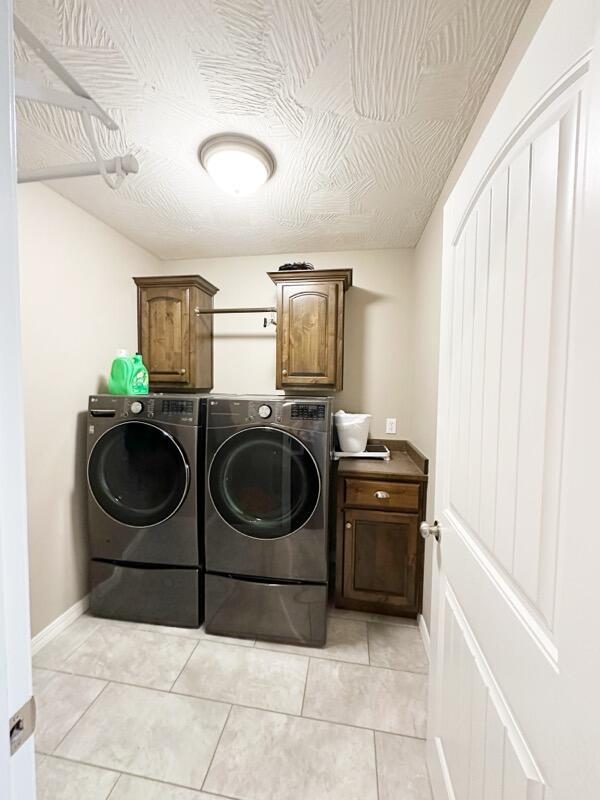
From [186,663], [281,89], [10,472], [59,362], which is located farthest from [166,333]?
[10,472]

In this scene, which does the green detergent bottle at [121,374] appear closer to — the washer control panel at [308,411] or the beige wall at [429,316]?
the washer control panel at [308,411]

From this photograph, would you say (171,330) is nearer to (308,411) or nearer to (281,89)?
(308,411)

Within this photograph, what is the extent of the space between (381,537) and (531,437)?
1.54 meters

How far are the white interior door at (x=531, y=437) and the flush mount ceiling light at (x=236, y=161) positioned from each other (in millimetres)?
990

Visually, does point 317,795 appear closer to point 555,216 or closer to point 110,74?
point 555,216

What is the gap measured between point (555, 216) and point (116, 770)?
2.00 m

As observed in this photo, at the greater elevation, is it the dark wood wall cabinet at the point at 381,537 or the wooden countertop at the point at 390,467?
the wooden countertop at the point at 390,467

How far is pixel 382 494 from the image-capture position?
72.3 inches

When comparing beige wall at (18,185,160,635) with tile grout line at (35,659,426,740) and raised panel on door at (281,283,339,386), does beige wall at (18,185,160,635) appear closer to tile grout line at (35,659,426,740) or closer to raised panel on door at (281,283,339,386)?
tile grout line at (35,659,426,740)

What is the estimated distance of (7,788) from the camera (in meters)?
0.36

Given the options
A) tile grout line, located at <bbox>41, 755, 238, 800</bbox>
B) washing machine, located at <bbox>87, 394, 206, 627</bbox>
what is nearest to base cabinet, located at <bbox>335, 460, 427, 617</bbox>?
washing machine, located at <bbox>87, 394, 206, 627</bbox>

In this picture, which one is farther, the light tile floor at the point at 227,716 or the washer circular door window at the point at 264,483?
the washer circular door window at the point at 264,483

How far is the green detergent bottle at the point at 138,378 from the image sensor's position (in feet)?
6.48

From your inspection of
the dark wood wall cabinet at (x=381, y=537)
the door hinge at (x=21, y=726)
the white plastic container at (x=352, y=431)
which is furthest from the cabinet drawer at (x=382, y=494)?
the door hinge at (x=21, y=726)
